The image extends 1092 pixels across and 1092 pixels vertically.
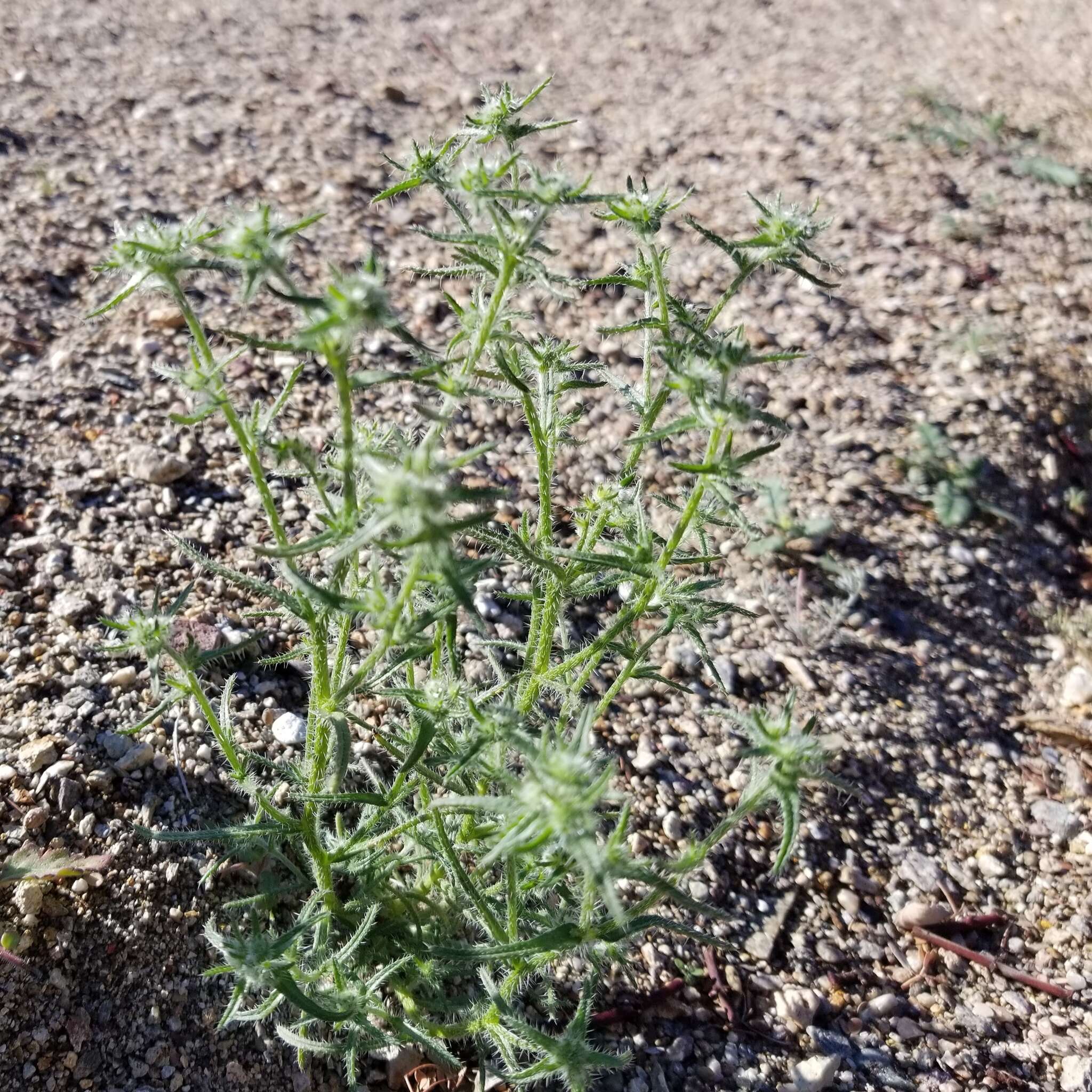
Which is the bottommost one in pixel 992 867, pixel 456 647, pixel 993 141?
pixel 992 867

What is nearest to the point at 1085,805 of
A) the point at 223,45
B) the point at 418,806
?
the point at 418,806

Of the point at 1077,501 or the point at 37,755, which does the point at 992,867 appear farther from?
the point at 37,755

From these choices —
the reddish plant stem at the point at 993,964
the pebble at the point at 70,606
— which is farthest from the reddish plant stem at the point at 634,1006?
the pebble at the point at 70,606

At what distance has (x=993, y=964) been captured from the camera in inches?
117

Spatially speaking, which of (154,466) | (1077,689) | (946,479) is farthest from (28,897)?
(946,479)

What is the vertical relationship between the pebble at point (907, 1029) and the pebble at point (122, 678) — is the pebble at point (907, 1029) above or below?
below

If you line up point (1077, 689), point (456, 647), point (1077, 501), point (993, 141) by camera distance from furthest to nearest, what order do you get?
point (993, 141) < point (1077, 501) < point (1077, 689) < point (456, 647)

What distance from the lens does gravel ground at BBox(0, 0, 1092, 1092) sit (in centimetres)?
266

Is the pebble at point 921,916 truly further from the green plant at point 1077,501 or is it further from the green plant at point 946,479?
the green plant at point 1077,501

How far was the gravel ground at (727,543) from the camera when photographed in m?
2.66

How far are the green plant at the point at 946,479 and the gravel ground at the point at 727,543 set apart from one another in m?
0.09

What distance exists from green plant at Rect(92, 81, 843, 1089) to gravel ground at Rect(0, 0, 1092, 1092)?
0.35m

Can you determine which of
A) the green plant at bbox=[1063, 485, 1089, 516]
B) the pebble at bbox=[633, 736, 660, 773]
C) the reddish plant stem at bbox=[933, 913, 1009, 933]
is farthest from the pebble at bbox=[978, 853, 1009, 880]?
the green plant at bbox=[1063, 485, 1089, 516]

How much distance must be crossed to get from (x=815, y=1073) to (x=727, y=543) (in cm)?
195
